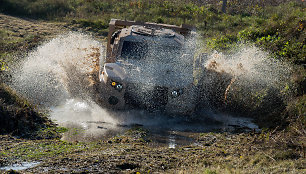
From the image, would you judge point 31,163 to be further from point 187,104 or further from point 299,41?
point 299,41

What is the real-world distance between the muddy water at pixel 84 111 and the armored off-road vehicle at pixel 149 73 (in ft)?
1.06

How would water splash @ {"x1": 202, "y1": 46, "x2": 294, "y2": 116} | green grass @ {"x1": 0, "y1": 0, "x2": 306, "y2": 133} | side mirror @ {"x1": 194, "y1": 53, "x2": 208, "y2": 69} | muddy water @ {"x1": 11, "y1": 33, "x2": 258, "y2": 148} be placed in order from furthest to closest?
green grass @ {"x1": 0, "y1": 0, "x2": 306, "y2": 133}, side mirror @ {"x1": 194, "y1": 53, "x2": 208, "y2": 69}, water splash @ {"x1": 202, "y1": 46, "x2": 294, "y2": 116}, muddy water @ {"x1": 11, "y1": 33, "x2": 258, "y2": 148}

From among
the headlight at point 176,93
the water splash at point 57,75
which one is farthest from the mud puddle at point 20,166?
the water splash at point 57,75

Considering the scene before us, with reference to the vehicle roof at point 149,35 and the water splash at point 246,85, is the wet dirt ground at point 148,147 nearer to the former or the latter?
the water splash at point 246,85

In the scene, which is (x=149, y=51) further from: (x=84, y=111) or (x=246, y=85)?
(x=246, y=85)

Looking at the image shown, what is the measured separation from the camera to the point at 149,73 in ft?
31.8

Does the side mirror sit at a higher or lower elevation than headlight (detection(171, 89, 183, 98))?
→ higher

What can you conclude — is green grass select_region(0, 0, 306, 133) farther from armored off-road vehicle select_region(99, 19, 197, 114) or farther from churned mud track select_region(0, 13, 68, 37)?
armored off-road vehicle select_region(99, 19, 197, 114)

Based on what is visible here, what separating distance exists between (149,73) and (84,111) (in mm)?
1826

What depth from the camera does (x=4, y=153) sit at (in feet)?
21.1

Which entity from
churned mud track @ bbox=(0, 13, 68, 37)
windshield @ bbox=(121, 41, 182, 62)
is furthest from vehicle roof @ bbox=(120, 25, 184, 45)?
churned mud track @ bbox=(0, 13, 68, 37)

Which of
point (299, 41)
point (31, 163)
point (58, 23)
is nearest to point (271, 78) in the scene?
point (299, 41)

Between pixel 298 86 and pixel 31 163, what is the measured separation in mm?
7077

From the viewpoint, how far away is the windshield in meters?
10.4
